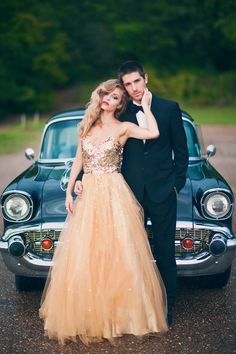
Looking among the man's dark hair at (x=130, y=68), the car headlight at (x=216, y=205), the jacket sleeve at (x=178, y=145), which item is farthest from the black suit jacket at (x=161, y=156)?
the car headlight at (x=216, y=205)

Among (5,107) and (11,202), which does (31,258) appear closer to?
(11,202)

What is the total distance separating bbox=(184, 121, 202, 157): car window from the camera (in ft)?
18.5

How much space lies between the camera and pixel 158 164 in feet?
12.9

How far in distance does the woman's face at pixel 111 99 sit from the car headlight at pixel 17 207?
1.13m

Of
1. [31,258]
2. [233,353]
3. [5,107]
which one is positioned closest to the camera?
[233,353]

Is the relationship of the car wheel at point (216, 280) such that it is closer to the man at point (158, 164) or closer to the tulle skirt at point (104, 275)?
the man at point (158, 164)

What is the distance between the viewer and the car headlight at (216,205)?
4492mm

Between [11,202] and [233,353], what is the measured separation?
6.99ft

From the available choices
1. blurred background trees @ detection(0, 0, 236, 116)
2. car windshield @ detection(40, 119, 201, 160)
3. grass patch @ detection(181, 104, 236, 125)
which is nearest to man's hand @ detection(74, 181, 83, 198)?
car windshield @ detection(40, 119, 201, 160)

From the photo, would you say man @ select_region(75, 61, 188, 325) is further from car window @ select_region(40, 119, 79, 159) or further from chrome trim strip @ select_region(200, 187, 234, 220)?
car window @ select_region(40, 119, 79, 159)

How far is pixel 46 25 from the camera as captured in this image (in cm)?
5100

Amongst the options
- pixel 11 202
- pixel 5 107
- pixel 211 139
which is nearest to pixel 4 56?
pixel 5 107

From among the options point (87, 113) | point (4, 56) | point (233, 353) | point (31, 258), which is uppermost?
point (4, 56)

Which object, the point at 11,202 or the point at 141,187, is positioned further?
the point at 11,202
